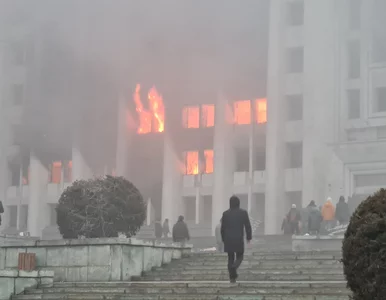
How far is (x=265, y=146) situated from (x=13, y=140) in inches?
641

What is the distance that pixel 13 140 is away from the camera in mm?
50281

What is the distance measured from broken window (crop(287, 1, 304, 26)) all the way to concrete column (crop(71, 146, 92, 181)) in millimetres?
14163

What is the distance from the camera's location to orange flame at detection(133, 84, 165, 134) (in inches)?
1769

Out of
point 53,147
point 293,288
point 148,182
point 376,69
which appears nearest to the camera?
point 293,288

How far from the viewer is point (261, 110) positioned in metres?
43.1

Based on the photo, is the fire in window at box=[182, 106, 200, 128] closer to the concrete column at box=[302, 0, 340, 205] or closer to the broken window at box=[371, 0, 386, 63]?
the concrete column at box=[302, 0, 340, 205]

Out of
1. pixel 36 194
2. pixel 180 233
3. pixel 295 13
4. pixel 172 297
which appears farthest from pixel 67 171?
pixel 172 297

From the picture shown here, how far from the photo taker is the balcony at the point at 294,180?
133 feet

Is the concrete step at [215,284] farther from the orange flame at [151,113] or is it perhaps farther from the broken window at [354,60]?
the orange flame at [151,113]

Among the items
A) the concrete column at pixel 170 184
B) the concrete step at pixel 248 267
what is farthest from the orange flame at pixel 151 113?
the concrete step at pixel 248 267

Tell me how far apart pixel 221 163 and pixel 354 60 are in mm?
8506

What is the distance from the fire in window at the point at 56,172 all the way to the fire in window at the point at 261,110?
1365 cm

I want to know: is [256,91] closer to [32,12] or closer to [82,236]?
[32,12]

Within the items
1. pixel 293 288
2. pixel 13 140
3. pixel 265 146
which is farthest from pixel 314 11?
pixel 293 288
